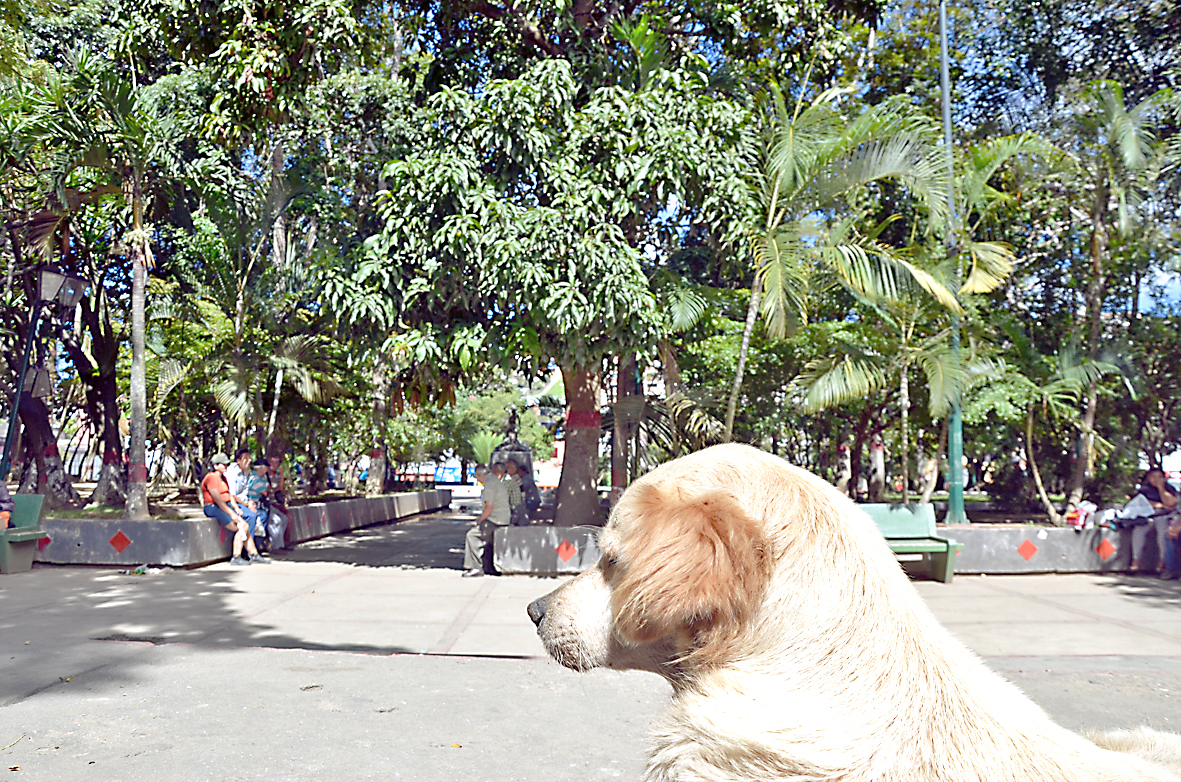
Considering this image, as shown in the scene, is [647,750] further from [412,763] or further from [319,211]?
[319,211]

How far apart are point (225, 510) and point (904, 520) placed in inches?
389

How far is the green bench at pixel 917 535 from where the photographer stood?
11102mm

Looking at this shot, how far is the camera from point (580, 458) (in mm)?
13609

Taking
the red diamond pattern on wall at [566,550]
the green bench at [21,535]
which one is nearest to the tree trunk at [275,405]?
the green bench at [21,535]

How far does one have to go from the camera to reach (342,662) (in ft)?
21.4

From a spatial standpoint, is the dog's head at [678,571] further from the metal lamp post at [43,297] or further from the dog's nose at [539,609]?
the metal lamp post at [43,297]

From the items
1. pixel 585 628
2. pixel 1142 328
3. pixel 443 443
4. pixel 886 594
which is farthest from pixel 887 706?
pixel 443 443

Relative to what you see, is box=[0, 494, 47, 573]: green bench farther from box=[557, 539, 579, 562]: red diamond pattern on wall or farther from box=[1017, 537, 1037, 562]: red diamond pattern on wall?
box=[1017, 537, 1037, 562]: red diamond pattern on wall

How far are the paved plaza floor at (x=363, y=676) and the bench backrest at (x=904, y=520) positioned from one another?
0.92m

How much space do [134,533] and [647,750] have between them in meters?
12.2

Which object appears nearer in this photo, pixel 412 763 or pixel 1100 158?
pixel 412 763

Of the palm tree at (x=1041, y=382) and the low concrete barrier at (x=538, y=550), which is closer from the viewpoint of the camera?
the low concrete barrier at (x=538, y=550)

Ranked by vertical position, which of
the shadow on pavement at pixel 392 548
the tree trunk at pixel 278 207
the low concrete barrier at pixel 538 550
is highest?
the tree trunk at pixel 278 207

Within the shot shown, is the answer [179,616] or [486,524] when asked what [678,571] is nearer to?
[179,616]
